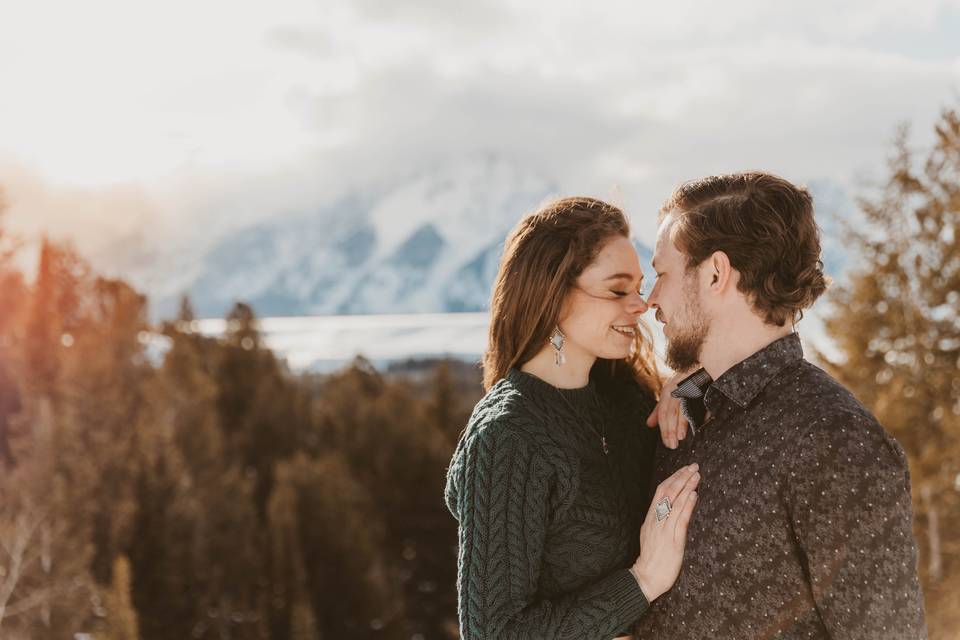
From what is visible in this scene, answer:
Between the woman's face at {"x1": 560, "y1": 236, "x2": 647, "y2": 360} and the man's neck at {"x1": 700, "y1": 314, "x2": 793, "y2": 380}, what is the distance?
0.42 meters

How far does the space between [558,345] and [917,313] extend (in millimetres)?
20305

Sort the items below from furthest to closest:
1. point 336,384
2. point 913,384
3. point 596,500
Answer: point 336,384 < point 913,384 < point 596,500

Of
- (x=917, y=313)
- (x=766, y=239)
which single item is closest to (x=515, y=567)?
(x=766, y=239)

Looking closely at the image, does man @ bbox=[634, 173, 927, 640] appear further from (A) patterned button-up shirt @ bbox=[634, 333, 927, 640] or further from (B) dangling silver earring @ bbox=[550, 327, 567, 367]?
(B) dangling silver earring @ bbox=[550, 327, 567, 367]

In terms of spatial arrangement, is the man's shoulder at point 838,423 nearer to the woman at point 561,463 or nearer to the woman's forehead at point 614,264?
the woman at point 561,463

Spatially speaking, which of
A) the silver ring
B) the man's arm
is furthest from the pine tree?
the man's arm

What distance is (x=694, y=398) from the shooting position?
119 inches

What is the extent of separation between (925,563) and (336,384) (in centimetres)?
3426

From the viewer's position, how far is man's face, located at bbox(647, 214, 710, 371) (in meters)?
2.90

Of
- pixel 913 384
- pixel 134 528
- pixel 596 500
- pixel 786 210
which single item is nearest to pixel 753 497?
pixel 596 500

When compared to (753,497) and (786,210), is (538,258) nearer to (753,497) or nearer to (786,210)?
(786,210)

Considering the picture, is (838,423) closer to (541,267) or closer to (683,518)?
(683,518)

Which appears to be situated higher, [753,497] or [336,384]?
[753,497]

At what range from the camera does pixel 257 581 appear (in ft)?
120
